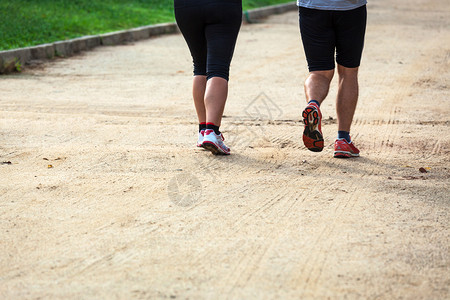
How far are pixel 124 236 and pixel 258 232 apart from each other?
0.59 meters

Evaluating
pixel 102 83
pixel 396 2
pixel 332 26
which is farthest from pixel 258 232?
pixel 396 2

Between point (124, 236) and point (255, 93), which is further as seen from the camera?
point (255, 93)

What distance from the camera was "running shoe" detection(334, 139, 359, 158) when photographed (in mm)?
4176

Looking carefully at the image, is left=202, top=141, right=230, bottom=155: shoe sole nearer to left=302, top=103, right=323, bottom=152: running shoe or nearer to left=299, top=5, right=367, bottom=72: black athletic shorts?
left=302, top=103, right=323, bottom=152: running shoe

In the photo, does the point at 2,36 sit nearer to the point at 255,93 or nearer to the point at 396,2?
the point at 255,93

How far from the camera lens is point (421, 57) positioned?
885cm

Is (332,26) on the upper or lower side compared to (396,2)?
upper

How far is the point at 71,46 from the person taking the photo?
989 centimetres

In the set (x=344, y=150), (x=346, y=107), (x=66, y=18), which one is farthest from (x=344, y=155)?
(x=66, y=18)

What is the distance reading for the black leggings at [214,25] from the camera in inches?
164

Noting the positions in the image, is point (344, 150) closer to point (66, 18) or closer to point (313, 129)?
point (313, 129)

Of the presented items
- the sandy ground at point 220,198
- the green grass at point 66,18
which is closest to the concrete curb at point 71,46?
the green grass at point 66,18

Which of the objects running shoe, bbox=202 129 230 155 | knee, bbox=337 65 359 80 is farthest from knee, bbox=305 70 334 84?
running shoe, bbox=202 129 230 155

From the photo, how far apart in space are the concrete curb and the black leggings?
437 cm
